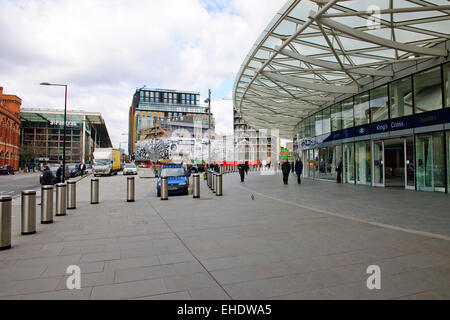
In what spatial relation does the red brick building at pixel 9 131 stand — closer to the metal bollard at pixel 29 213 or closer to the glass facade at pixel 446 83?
the metal bollard at pixel 29 213

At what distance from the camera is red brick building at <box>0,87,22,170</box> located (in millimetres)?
52078

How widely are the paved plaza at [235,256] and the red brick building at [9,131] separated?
182 feet

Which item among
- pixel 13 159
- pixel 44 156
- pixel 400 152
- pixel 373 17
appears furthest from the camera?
pixel 44 156

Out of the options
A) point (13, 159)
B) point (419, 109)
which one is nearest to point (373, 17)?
point (419, 109)

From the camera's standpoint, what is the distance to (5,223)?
522 centimetres

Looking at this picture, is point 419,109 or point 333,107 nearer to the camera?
point 419,109

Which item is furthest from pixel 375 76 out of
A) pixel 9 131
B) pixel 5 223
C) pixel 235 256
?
pixel 9 131

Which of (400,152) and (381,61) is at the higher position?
(381,61)

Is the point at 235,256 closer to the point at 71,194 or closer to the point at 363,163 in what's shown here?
the point at 71,194

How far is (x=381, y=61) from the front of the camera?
589 inches

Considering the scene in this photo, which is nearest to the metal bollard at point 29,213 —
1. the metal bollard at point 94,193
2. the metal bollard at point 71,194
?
the metal bollard at point 71,194
